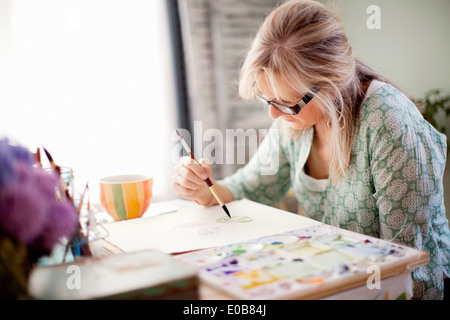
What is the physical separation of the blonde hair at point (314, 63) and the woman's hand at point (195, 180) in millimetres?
262

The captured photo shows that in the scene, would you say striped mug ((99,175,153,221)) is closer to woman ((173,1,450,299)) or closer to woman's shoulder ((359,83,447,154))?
woman ((173,1,450,299))

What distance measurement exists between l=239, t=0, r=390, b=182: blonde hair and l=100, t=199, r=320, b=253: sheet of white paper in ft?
1.00

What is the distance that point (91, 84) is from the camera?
2111mm

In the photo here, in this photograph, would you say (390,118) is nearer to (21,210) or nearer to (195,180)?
(195,180)

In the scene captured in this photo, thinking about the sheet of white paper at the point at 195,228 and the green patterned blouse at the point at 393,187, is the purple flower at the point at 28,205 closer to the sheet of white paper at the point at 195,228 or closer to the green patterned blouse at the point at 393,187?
the sheet of white paper at the point at 195,228

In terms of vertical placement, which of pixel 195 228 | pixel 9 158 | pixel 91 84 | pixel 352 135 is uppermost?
pixel 91 84

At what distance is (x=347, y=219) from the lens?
117cm

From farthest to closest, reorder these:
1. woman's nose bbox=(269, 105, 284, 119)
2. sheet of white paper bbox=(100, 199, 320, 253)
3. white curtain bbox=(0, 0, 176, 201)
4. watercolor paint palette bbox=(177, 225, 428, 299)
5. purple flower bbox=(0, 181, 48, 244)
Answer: white curtain bbox=(0, 0, 176, 201)
woman's nose bbox=(269, 105, 284, 119)
sheet of white paper bbox=(100, 199, 320, 253)
watercolor paint palette bbox=(177, 225, 428, 299)
purple flower bbox=(0, 181, 48, 244)

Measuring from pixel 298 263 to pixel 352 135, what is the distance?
594 mm

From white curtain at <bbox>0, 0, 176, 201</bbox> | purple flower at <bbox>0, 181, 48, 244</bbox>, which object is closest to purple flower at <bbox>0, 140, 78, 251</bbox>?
purple flower at <bbox>0, 181, 48, 244</bbox>

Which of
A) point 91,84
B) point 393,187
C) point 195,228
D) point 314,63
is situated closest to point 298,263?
point 195,228

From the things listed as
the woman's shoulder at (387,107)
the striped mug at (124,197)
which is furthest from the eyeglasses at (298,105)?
the striped mug at (124,197)

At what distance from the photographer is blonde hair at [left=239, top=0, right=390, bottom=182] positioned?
1.09 meters
